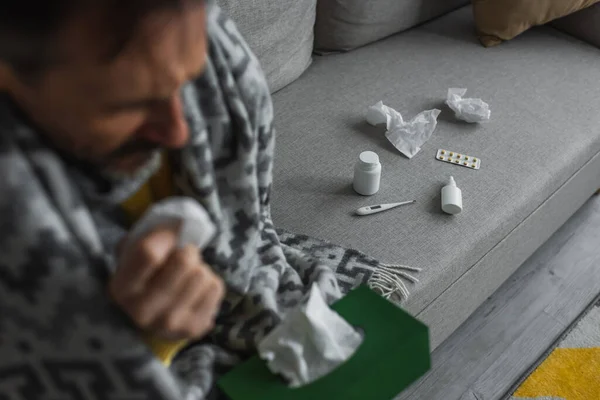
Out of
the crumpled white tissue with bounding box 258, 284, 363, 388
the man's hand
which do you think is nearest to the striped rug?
the crumpled white tissue with bounding box 258, 284, 363, 388

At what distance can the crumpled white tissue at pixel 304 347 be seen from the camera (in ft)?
2.87

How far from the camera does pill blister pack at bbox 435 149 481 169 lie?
1427mm

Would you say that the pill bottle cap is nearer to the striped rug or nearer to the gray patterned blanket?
the gray patterned blanket

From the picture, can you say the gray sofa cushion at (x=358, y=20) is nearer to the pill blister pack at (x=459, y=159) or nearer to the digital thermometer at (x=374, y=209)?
the pill blister pack at (x=459, y=159)

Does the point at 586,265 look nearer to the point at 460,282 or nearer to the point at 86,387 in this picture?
the point at 460,282

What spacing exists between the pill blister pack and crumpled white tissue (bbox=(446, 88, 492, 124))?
130mm

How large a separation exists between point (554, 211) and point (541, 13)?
22.2 inches

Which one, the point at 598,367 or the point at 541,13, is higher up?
the point at 541,13

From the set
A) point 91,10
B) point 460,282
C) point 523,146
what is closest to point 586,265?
point 523,146

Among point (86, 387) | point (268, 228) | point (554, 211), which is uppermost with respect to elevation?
point (86, 387)

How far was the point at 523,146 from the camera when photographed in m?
1.49

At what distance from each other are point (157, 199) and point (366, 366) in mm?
363

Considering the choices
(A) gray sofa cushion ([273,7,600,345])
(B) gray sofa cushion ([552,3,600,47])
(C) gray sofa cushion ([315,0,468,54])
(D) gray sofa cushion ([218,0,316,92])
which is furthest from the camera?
(B) gray sofa cushion ([552,3,600,47])

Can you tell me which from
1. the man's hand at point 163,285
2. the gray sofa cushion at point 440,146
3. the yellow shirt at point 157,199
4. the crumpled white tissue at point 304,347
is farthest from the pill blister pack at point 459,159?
the man's hand at point 163,285
